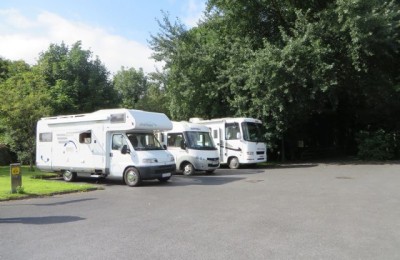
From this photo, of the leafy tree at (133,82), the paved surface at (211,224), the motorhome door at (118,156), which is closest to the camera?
the paved surface at (211,224)

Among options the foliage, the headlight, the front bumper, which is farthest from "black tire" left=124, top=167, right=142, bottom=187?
the foliage

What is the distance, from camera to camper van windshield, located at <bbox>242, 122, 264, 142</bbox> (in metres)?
23.3

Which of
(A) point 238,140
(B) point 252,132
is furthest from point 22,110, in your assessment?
(B) point 252,132

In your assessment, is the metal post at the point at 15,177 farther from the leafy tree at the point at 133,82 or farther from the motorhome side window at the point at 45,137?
the leafy tree at the point at 133,82

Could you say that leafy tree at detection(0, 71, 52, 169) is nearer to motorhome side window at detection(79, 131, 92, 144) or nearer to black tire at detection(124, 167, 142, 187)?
motorhome side window at detection(79, 131, 92, 144)

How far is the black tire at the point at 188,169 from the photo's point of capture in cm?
2059

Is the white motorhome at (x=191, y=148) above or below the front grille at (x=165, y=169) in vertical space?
above

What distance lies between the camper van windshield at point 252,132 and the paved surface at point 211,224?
889 centimetres

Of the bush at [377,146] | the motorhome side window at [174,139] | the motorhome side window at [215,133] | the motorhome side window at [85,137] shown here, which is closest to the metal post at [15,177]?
the motorhome side window at [85,137]

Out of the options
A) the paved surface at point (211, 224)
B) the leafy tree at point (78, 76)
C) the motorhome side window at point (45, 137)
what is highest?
the leafy tree at point (78, 76)

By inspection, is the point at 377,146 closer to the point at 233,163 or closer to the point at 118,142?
the point at 233,163

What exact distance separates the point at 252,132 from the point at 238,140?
0.97 meters

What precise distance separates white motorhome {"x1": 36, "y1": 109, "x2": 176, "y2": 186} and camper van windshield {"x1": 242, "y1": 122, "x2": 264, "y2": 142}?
6.56 m

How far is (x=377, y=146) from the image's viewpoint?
88.2ft
